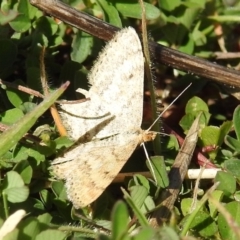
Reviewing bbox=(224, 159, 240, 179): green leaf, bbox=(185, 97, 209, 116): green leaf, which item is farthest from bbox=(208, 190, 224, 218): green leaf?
bbox=(185, 97, 209, 116): green leaf

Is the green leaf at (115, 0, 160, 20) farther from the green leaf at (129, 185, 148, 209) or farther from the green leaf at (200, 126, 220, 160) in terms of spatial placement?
the green leaf at (129, 185, 148, 209)

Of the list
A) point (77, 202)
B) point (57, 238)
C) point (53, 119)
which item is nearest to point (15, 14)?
point (53, 119)

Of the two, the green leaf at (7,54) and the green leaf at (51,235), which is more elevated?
the green leaf at (7,54)

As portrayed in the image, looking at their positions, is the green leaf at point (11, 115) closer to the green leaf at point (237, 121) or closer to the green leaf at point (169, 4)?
the green leaf at point (237, 121)

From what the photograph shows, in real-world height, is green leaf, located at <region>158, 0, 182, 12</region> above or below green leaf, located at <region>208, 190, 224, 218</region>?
above

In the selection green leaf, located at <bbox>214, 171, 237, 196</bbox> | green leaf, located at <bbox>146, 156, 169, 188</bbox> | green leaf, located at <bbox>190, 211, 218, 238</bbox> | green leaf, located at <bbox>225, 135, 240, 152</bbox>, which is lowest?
green leaf, located at <bbox>190, 211, 218, 238</bbox>

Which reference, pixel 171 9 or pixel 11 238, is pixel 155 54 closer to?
pixel 171 9

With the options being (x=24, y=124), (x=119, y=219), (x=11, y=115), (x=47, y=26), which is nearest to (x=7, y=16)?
(x=47, y=26)

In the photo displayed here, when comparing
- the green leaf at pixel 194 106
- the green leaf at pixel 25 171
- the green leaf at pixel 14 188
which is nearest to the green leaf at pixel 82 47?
the green leaf at pixel 194 106
